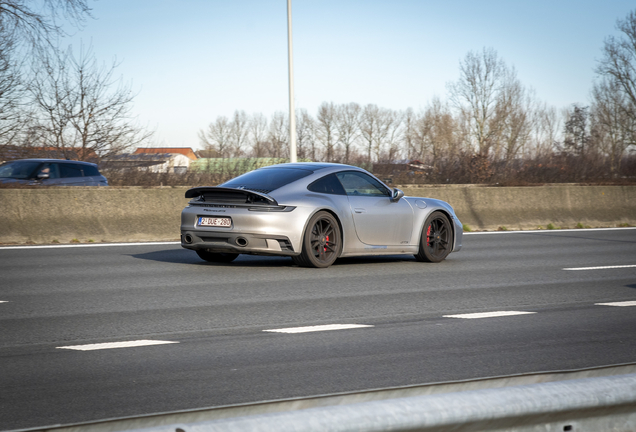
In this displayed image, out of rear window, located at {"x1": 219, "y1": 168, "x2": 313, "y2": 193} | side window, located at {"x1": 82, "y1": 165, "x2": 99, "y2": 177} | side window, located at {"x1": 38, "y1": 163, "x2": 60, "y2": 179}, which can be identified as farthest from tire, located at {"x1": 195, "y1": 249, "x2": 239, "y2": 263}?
side window, located at {"x1": 82, "y1": 165, "x2": 99, "y2": 177}

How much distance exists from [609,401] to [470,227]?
54.7 ft

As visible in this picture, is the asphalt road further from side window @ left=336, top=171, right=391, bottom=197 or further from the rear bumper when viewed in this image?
side window @ left=336, top=171, right=391, bottom=197

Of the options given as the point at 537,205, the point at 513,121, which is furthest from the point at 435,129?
the point at 537,205

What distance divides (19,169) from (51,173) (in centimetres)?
71

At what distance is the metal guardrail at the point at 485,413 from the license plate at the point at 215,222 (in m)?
7.27

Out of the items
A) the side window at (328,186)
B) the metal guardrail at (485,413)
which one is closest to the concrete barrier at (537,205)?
the side window at (328,186)

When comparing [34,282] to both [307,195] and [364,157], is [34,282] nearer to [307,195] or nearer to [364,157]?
[307,195]

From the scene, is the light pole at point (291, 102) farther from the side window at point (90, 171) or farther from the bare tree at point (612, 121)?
the bare tree at point (612, 121)

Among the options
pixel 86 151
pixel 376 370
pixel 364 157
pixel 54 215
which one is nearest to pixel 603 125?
pixel 364 157

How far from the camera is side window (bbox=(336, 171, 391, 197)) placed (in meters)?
10.3

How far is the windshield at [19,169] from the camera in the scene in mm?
16766

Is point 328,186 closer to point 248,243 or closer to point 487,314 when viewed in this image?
point 248,243

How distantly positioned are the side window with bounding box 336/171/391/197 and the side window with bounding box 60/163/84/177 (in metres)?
9.67

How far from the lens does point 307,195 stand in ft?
31.5
